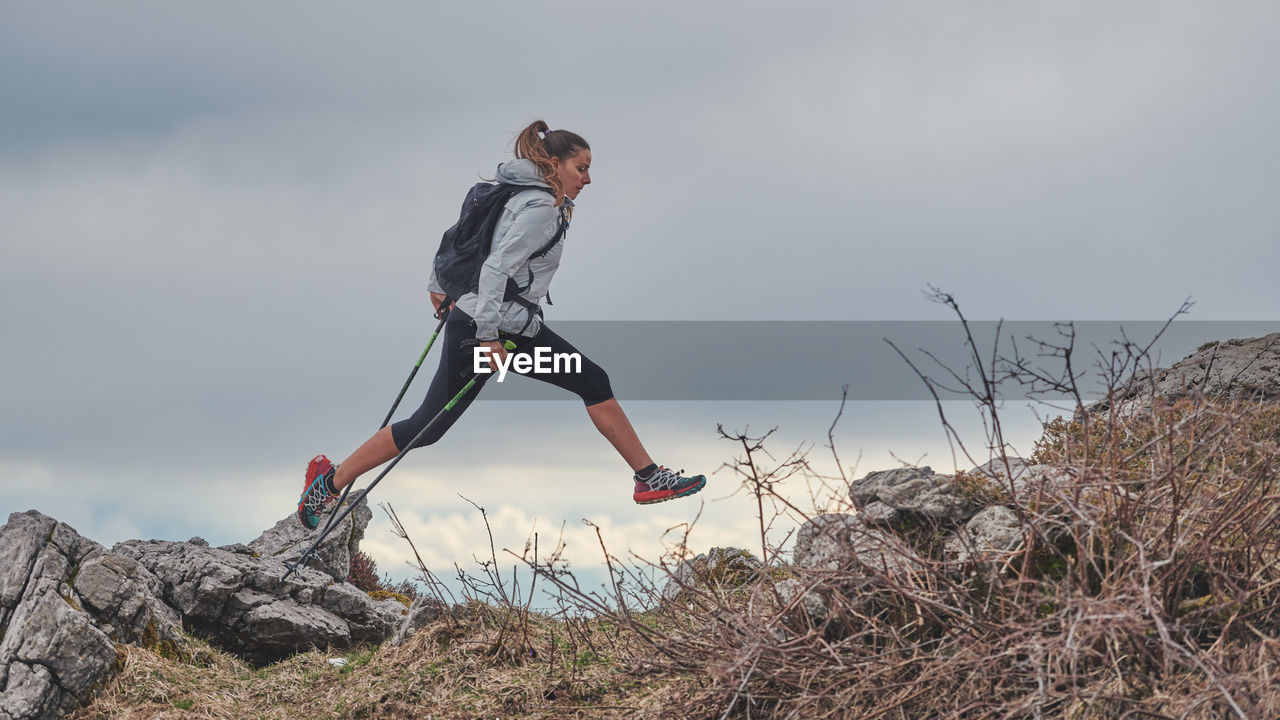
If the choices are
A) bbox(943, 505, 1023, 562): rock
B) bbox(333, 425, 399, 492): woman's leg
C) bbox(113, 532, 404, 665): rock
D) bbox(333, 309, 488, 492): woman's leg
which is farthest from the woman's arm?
bbox(943, 505, 1023, 562): rock

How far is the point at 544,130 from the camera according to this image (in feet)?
27.7

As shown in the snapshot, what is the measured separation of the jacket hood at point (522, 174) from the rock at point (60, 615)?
451 centimetres

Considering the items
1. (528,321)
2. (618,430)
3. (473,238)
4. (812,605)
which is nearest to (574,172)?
(473,238)

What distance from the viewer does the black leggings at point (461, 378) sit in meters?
8.14

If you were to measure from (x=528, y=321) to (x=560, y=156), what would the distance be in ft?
4.78

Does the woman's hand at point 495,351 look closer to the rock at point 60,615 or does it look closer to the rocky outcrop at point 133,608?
the rocky outcrop at point 133,608

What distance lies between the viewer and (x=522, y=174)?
26.5 feet

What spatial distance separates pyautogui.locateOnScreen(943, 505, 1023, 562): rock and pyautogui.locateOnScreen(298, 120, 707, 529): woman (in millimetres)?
3599

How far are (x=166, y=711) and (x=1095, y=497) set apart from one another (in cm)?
620

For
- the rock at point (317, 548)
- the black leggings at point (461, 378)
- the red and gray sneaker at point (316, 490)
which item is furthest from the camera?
the rock at point (317, 548)

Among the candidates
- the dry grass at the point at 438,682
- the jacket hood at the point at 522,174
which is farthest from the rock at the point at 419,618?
the jacket hood at the point at 522,174

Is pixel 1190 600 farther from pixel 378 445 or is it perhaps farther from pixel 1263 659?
pixel 378 445

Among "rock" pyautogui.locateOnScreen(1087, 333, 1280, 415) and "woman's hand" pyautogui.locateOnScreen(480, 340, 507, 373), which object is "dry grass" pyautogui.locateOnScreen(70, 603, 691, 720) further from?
"rock" pyautogui.locateOnScreen(1087, 333, 1280, 415)

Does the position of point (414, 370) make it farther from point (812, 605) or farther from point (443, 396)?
point (812, 605)
